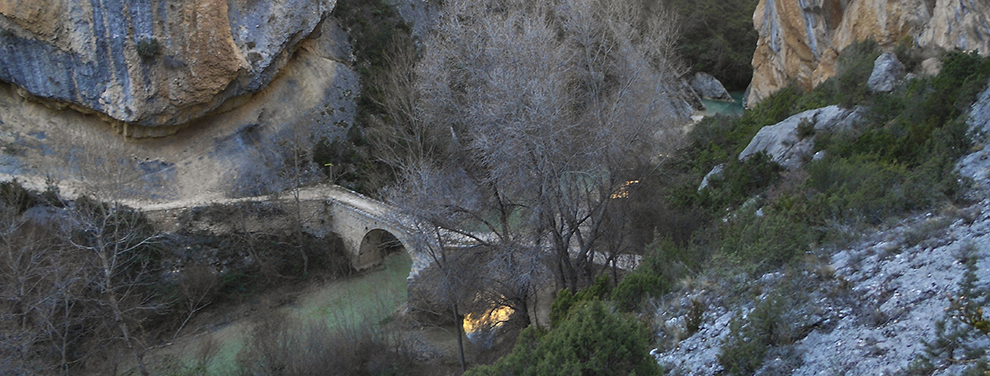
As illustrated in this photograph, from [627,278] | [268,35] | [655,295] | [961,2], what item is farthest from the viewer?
[268,35]

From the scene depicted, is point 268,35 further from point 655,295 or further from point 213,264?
point 655,295

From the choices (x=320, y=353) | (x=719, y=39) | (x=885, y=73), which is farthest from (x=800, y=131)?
(x=719, y=39)

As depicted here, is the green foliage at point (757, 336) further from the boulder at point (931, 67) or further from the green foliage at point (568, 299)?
the boulder at point (931, 67)

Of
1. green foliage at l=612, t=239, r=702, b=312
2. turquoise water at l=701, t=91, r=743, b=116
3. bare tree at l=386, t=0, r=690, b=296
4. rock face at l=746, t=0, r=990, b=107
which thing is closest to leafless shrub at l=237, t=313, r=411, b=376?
bare tree at l=386, t=0, r=690, b=296

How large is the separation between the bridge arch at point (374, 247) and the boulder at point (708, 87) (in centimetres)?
1847

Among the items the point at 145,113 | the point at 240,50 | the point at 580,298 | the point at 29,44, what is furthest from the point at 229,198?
the point at 580,298

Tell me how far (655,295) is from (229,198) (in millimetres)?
13706

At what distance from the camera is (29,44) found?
15.0 metres

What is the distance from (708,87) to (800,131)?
66.2 ft

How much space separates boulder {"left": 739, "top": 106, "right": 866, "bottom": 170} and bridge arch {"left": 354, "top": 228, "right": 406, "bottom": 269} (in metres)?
9.61

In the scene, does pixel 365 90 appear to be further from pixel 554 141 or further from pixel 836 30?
pixel 836 30

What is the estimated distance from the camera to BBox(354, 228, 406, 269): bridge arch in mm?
16234

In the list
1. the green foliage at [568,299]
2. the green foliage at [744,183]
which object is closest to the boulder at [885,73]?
the green foliage at [744,183]

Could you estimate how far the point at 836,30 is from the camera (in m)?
12.3
